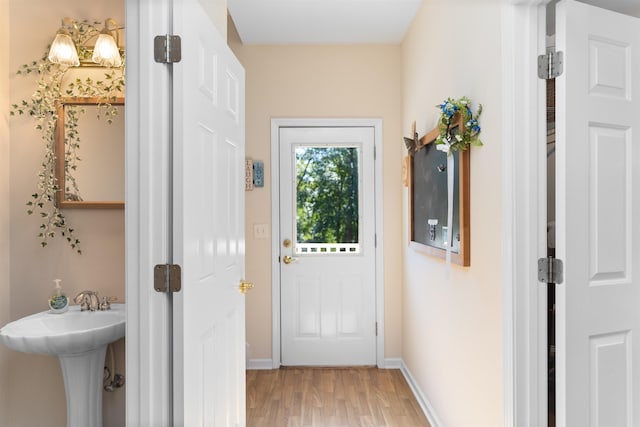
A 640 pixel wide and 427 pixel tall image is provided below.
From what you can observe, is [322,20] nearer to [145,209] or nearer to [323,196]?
[323,196]

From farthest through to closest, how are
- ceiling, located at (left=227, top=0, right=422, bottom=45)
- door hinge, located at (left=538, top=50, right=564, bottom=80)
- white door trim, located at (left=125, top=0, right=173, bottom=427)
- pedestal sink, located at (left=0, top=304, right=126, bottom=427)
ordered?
ceiling, located at (left=227, top=0, right=422, bottom=45)
pedestal sink, located at (left=0, top=304, right=126, bottom=427)
door hinge, located at (left=538, top=50, right=564, bottom=80)
white door trim, located at (left=125, top=0, right=173, bottom=427)

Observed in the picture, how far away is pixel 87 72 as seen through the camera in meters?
1.93

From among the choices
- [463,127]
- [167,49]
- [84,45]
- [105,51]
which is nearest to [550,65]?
[463,127]

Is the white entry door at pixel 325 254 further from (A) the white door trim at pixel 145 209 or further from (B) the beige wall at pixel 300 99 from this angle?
(A) the white door trim at pixel 145 209

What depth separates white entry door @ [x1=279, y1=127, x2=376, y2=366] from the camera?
351 cm

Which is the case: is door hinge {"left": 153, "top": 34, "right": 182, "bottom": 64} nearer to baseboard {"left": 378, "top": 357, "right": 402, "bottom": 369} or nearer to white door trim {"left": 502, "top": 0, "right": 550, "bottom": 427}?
white door trim {"left": 502, "top": 0, "right": 550, "bottom": 427}

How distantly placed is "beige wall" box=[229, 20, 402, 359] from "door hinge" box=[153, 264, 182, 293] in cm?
216

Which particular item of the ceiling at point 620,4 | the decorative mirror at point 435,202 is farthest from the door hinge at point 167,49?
the ceiling at point 620,4

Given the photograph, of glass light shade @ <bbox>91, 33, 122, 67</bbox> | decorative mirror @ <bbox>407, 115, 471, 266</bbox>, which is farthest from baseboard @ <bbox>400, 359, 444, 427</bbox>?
glass light shade @ <bbox>91, 33, 122, 67</bbox>

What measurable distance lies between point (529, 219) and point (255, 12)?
94.3 inches

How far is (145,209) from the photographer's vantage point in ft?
4.31

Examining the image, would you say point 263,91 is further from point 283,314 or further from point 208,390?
point 208,390

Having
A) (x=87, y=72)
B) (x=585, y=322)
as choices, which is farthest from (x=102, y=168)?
(x=585, y=322)

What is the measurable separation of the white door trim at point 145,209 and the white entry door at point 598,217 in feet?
4.38
